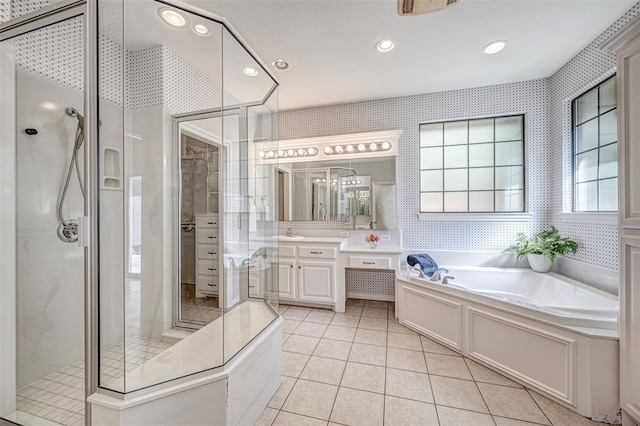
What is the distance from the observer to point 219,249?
248 cm

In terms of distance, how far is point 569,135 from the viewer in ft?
8.59

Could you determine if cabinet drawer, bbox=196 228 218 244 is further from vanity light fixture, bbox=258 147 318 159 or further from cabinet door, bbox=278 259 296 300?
vanity light fixture, bbox=258 147 318 159

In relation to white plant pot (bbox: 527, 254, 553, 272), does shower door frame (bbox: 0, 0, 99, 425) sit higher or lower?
higher

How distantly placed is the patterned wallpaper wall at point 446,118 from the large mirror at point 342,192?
0.19m

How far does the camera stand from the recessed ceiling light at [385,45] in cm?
220

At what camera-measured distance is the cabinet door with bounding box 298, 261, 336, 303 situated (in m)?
3.04

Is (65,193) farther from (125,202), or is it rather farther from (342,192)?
(342,192)

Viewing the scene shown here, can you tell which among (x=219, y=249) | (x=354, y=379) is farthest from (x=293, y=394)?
(x=219, y=249)

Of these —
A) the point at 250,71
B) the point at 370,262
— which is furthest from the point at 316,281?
the point at 250,71

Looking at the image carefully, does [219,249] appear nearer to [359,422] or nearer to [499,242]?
[359,422]

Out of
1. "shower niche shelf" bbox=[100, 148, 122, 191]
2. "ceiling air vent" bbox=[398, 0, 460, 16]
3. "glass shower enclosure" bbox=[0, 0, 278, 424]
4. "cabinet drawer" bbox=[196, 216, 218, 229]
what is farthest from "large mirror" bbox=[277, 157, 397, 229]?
"shower niche shelf" bbox=[100, 148, 122, 191]

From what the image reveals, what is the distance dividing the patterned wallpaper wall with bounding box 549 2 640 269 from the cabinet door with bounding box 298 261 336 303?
2442 millimetres

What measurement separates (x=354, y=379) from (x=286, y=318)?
1254 mm

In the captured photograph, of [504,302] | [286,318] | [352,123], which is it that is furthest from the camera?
[352,123]
